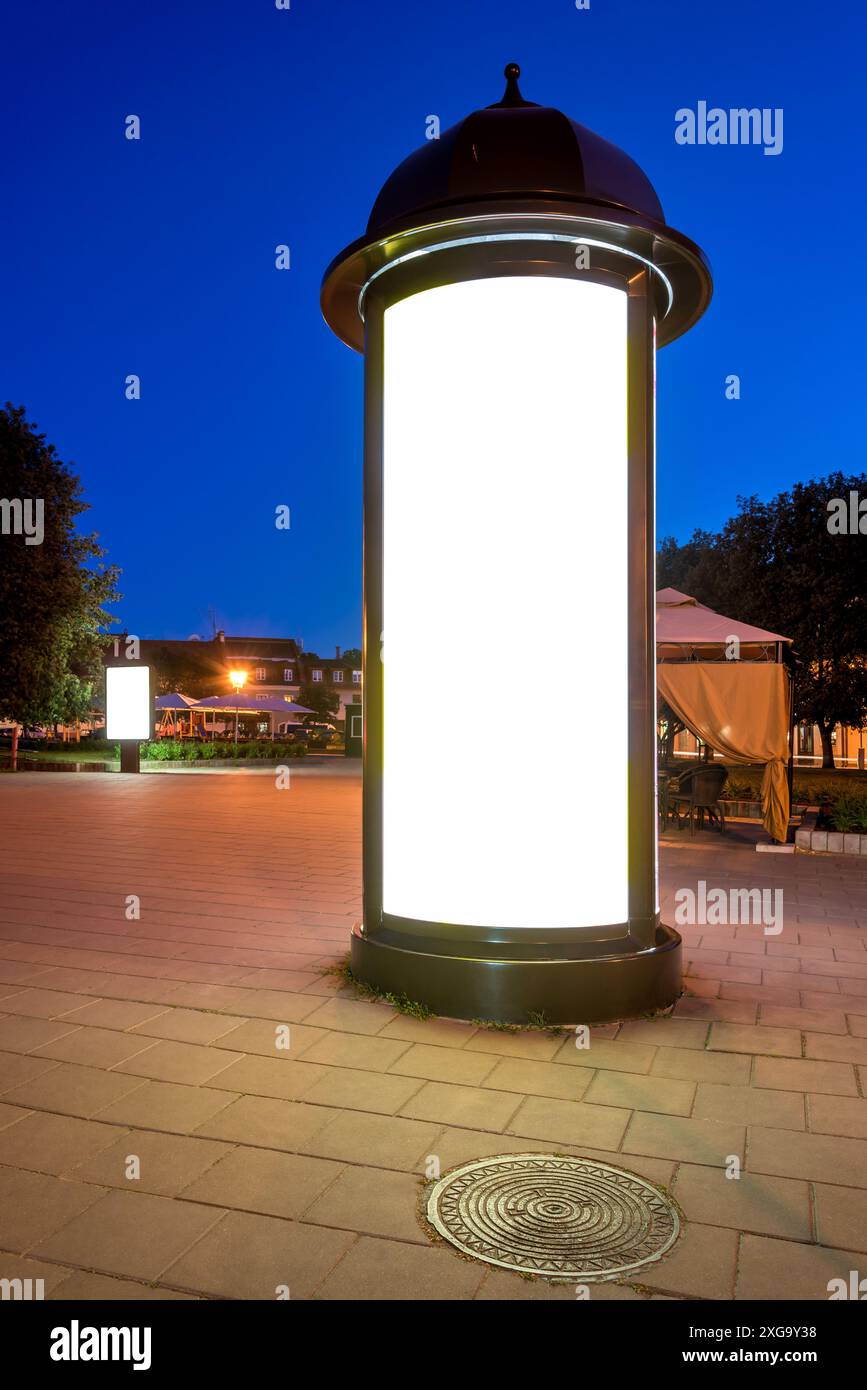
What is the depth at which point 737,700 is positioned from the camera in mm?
12641

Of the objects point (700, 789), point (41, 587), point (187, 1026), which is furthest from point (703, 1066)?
point (41, 587)

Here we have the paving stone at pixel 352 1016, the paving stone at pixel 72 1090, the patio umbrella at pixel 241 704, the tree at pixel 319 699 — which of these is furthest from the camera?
the tree at pixel 319 699

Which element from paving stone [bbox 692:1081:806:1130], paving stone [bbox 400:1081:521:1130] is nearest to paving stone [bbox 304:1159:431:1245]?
paving stone [bbox 400:1081:521:1130]

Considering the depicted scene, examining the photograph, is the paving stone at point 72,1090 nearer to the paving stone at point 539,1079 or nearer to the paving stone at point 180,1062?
the paving stone at point 180,1062

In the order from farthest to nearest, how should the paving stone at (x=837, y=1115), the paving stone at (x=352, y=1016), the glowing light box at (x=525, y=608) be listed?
the glowing light box at (x=525, y=608), the paving stone at (x=352, y=1016), the paving stone at (x=837, y=1115)

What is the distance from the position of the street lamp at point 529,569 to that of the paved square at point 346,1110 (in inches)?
16.4

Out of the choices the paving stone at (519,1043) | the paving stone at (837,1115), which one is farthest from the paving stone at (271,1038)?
the paving stone at (837,1115)

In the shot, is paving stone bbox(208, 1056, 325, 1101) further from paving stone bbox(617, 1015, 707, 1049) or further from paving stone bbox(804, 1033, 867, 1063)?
paving stone bbox(804, 1033, 867, 1063)

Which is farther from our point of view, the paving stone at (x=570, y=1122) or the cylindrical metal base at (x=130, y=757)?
the cylindrical metal base at (x=130, y=757)

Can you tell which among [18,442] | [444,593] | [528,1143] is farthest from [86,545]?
[528,1143]

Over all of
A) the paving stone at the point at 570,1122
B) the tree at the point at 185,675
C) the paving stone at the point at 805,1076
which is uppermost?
the tree at the point at 185,675

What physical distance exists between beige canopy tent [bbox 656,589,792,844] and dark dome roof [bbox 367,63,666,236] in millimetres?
8002

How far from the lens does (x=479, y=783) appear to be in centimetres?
510

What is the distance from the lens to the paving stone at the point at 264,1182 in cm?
304
